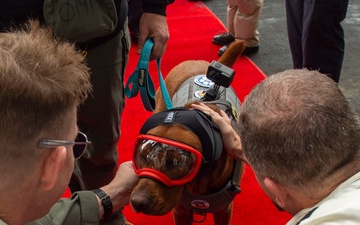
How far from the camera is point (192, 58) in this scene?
4.21m

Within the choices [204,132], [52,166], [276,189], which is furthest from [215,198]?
[52,166]

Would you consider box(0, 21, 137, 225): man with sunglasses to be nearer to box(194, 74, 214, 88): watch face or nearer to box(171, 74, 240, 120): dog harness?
box(171, 74, 240, 120): dog harness

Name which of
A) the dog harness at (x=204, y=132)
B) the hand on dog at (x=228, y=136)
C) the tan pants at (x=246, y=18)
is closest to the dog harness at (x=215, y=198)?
the dog harness at (x=204, y=132)

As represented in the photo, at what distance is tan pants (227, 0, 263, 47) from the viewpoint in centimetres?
406

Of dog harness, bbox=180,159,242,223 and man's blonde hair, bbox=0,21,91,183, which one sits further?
dog harness, bbox=180,159,242,223

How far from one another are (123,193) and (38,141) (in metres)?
0.81

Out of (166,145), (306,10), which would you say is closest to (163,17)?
(166,145)

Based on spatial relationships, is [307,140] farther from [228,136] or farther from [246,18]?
[246,18]

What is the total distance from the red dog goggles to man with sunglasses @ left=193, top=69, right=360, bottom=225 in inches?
27.1

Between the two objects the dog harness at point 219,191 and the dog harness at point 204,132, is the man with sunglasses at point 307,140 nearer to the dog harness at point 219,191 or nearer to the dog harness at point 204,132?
the dog harness at point 204,132

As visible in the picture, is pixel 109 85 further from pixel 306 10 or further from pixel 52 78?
pixel 306 10

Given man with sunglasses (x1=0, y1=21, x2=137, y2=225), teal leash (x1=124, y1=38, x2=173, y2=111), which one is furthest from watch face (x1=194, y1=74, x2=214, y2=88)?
man with sunglasses (x1=0, y1=21, x2=137, y2=225)

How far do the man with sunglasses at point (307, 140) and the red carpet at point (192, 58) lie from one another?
4.55 ft

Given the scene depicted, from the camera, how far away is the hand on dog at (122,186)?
1699 millimetres
